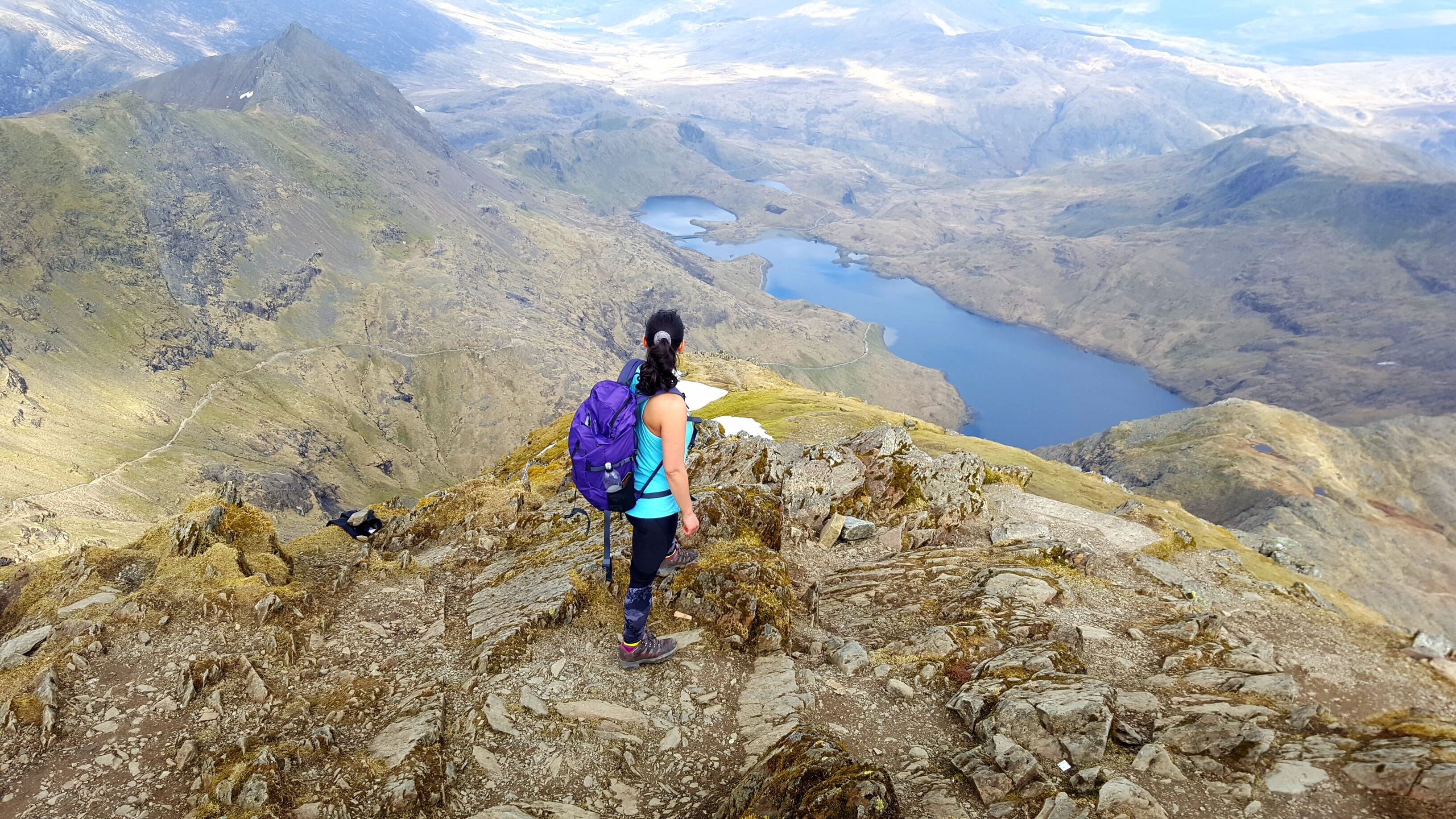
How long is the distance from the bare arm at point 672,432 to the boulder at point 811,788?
9.72ft

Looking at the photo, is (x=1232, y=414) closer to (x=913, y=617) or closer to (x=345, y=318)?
(x=913, y=617)

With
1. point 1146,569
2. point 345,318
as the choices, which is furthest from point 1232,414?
point 345,318

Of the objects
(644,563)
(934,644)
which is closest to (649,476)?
(644,563)

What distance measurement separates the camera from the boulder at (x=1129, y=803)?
765 centimetres

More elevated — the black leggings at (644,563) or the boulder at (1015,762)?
the black leggings at (644,563)

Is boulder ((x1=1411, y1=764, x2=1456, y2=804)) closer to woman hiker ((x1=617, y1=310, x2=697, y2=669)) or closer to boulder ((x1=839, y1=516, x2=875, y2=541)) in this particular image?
woman hiker ((x1=617, y1=310, x2=697, y2=669))

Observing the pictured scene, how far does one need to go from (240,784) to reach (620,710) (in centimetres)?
458

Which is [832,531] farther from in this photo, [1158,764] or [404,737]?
[404,737]

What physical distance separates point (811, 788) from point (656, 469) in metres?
4.22

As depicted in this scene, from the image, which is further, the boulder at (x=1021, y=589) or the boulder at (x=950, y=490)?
the boulder at (x=950, y=490)

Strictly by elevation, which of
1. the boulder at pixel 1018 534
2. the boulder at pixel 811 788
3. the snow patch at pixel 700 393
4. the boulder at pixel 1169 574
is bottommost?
the snow patch at pixel 700 393

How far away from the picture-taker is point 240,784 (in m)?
7.75

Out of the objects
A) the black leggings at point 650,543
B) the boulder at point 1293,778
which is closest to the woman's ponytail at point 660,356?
the black leggings at point 650,543

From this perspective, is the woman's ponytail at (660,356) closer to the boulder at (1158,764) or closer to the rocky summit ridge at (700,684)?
the rocky summit ridge at (700,684)
